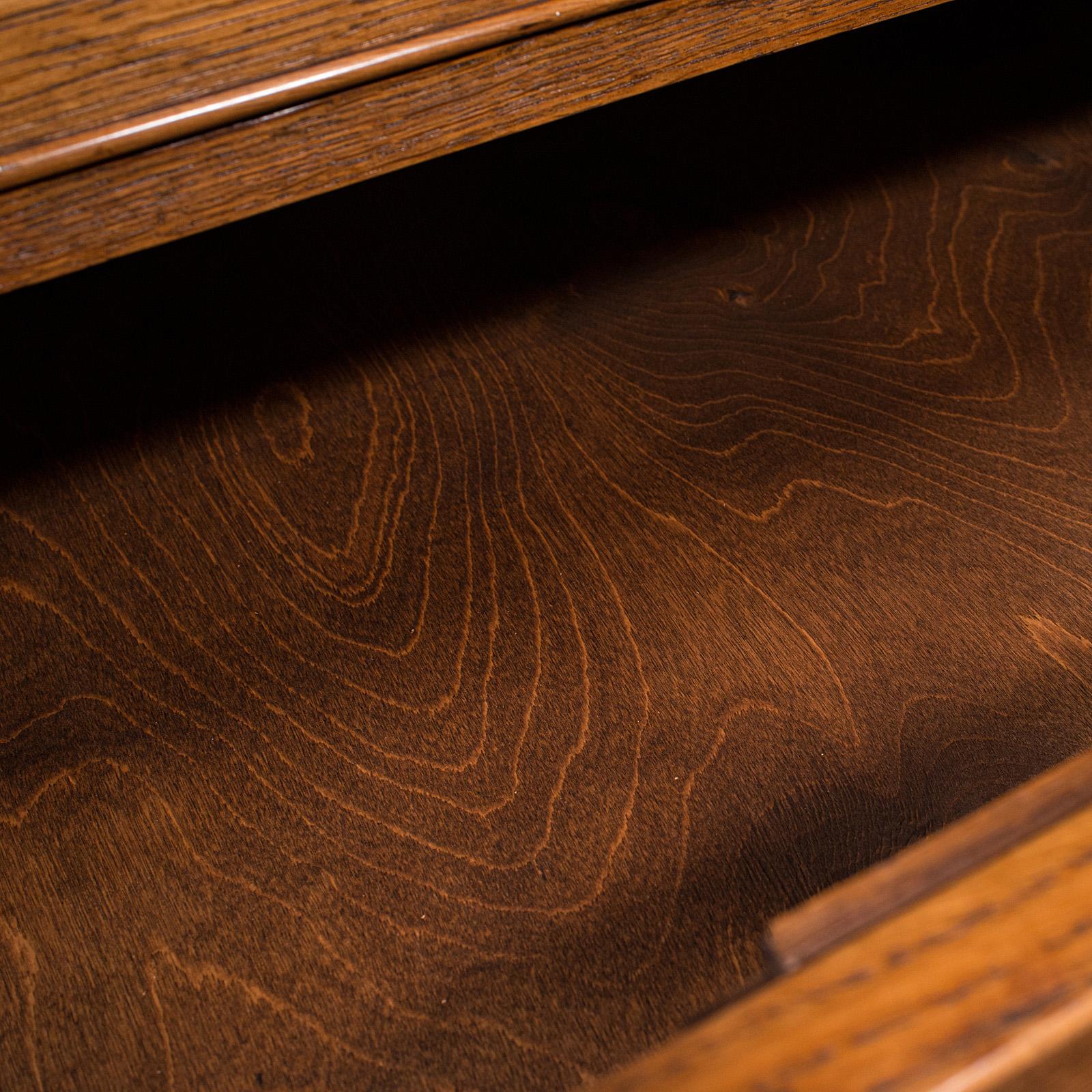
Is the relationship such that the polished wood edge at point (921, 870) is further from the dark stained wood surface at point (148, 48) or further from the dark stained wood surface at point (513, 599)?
the dark stained wood surface at point (148, 48)

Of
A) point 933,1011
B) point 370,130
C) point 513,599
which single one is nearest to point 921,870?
point 933,1011

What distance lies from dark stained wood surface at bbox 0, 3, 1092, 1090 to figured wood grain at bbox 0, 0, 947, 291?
0.27 metres

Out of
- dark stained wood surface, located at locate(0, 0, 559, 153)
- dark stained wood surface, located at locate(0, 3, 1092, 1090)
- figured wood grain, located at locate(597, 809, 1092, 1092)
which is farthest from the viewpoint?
dark stained wood surface, located at locate(0, 3, 1092, 1090)

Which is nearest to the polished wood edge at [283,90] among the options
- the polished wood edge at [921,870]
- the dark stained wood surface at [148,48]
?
the dark stained wood surface at [148,48]

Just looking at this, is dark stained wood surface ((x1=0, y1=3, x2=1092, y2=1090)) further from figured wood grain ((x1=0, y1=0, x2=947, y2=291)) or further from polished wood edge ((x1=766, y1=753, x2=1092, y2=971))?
figured wood grain ((x1=0, y1=0, x2=947, y2=291))

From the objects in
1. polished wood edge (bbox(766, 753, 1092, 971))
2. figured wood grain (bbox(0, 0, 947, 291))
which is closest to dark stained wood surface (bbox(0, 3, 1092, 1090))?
polished wood edge (bbox(766, 753, 1092, 971))

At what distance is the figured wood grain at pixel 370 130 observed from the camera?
324mm

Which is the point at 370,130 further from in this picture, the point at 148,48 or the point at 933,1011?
the point at 933,1011

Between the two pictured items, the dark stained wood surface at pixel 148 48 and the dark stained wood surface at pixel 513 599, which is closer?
the dark stained wood surface at pixel 148 48

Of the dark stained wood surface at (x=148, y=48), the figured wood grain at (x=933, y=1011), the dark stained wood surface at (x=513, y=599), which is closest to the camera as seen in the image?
the figured wood grain at (x=933, y=1011)

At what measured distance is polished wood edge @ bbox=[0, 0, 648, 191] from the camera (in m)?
0.31

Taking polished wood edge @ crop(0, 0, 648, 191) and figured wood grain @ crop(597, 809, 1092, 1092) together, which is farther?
polished wood edge @ crop(0, 0, 648, 191)

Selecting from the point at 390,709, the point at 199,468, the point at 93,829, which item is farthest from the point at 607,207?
the point at 93,829

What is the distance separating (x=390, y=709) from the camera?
54 cm
